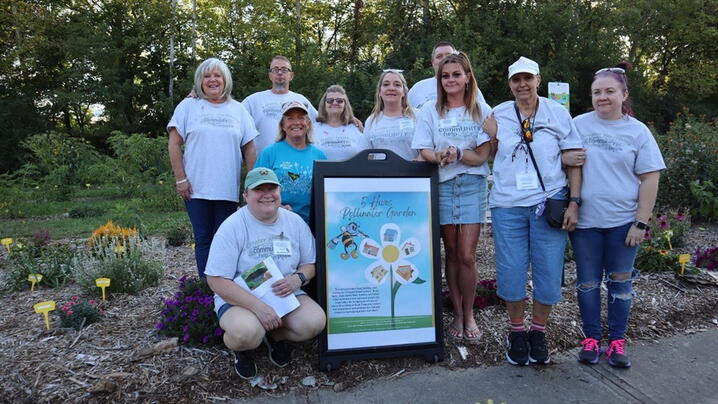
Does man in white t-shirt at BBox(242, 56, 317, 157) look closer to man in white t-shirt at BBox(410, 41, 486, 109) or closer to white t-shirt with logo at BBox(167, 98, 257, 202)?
white t-shirt with logo at BBox(167, 98, 257, 202)

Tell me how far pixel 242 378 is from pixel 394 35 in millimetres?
21673

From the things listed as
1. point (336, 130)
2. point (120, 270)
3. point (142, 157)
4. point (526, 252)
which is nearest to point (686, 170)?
point (526, 252)

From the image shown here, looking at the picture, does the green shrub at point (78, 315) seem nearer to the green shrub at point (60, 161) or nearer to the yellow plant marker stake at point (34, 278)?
the yellow plant marker stake at point (34, 278)

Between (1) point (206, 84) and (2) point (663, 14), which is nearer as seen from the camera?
(1) point (206, 84)

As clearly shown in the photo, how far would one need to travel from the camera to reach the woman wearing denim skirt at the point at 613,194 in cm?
302

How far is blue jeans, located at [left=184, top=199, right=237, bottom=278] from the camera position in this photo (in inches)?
152

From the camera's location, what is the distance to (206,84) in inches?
150

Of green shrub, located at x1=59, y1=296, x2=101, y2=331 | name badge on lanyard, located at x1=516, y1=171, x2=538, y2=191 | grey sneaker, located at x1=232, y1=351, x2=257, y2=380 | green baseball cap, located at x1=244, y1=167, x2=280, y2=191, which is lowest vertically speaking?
grey sneaker, located at x1=232, y1=351, x2=257, y2=380

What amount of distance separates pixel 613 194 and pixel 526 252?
0.64 m

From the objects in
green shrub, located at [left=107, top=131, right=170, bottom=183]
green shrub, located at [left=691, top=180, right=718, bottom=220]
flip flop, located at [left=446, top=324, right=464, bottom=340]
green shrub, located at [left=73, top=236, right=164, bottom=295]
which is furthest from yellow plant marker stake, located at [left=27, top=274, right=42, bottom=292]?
green shrub, located at [left=691, top=180, right=718, bottom=220]

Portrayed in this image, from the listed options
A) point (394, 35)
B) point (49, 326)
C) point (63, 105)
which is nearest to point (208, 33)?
point (63, 105)

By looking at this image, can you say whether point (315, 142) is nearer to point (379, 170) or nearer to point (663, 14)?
point (379, 170)

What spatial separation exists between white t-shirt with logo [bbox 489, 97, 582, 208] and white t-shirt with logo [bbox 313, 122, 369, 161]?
4.00ft

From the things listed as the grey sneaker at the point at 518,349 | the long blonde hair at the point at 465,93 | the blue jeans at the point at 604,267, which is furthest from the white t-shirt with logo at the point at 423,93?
the grey sneaker at the point at 518,349
